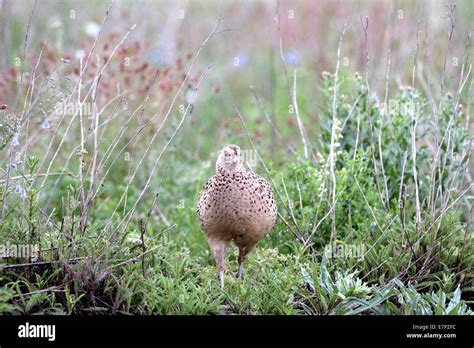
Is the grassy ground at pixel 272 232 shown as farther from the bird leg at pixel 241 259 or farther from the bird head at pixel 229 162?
the bird head at pixel 229 162

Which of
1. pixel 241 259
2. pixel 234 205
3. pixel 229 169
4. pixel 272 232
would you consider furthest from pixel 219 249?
pixel 272 232

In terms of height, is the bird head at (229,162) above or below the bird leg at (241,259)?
above

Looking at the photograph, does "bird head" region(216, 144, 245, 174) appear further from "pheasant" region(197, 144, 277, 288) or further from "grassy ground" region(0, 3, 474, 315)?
"grassy ground" region(0, 3, 474, 315)

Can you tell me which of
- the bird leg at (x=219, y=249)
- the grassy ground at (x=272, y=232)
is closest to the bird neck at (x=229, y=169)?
the grassy ground at (x=272, y=232)

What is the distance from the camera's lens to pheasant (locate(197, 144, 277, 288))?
405 cm

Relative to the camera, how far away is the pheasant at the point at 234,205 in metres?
4.05

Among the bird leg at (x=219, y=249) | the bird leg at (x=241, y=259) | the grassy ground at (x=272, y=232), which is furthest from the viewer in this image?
the bird leg at (x=241, y=259)

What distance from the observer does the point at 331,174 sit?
4590 mm

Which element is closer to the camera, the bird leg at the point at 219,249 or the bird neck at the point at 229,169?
the bird neck at the point at 229,169

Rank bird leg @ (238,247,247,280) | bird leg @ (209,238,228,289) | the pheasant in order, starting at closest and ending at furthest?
1. the pheasant
2. bird leg @ (209,238,228,289)
3. bird leg @ (238,247,247,280)

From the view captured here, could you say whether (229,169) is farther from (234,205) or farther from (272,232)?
(272,232)

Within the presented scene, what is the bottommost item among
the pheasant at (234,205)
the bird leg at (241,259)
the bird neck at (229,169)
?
the bird leg at (241,259)

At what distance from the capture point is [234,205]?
4.04 metres

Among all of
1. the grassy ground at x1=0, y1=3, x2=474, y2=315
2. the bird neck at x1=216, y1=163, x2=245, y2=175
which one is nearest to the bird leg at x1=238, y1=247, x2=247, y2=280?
the grassy ground at x1=0, y1=3, x2=474, y2=315
